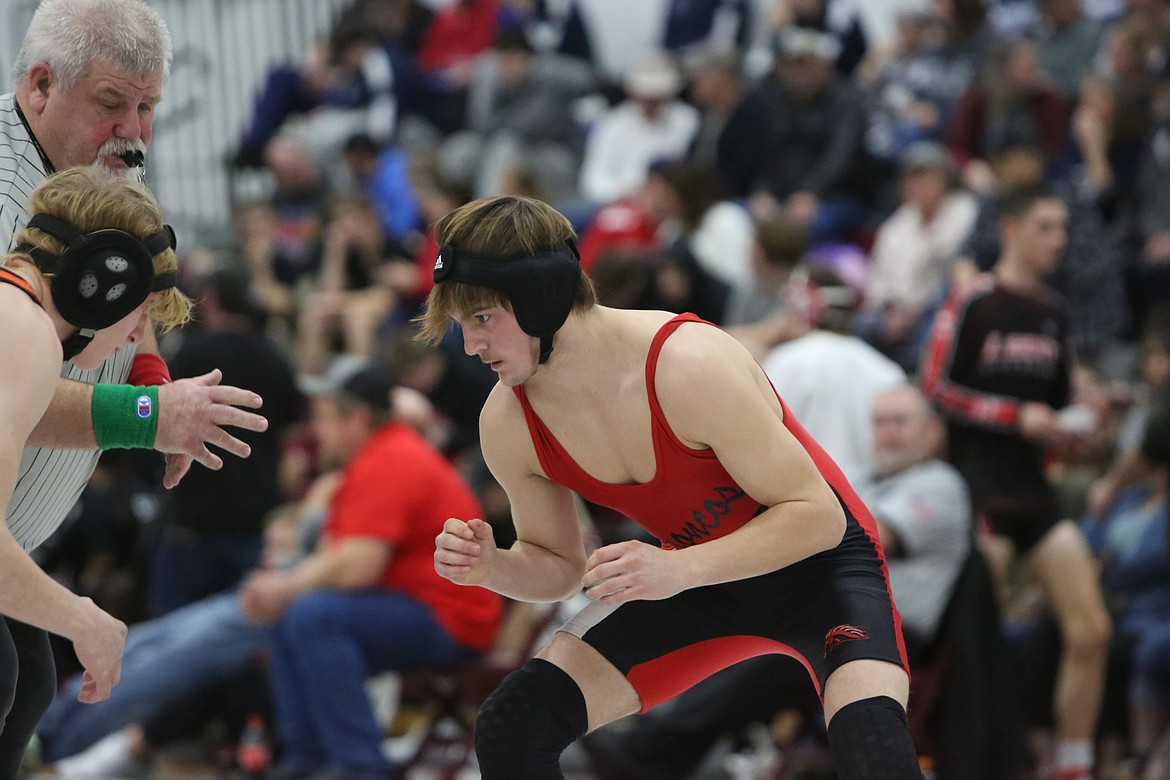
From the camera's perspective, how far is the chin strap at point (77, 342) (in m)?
3.15

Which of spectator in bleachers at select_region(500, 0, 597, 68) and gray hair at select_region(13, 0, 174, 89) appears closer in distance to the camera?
gray hair at select_region(13, 0, 174, 89)

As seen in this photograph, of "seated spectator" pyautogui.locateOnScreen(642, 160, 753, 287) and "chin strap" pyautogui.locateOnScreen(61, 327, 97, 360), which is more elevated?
"chin strap" pyautogui.locateOnScreen(61, 327, 97, 360)

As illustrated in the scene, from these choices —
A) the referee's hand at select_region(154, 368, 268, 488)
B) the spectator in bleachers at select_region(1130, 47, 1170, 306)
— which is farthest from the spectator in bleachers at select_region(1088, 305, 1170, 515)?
the referee's hand at select_region(154, 368, 268, 488)

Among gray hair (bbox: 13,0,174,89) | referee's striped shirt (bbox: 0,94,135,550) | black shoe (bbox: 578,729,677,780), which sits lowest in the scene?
black shoe (bbox: 578,729,677,780)

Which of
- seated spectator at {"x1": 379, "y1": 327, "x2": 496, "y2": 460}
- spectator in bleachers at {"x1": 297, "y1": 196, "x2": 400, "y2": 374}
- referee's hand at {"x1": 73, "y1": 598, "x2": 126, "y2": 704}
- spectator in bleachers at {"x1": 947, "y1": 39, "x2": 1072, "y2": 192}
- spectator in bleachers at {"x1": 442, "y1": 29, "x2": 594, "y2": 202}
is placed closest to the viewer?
referee's hand at {"x1": 73, "y1": 598, "x2": 126, "y2": 704}

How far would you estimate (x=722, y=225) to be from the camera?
27.7 feet

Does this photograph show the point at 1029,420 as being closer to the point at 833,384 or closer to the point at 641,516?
the point at 833,384

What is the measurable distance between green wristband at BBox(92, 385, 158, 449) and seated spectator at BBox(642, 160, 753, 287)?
5075 millimetres

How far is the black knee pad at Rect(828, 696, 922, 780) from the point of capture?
121 inches

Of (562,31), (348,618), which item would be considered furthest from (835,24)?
(348,618)

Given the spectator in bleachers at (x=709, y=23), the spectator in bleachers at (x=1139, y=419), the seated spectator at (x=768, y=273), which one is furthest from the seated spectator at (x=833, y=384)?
the spectator in bleachers at (x=709, y=23)

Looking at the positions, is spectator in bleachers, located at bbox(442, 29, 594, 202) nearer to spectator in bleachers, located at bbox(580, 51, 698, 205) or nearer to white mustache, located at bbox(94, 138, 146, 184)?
spectator in bleachers, located at bbox(580, 51, 698, 205)

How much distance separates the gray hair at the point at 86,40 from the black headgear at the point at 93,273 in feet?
1.38

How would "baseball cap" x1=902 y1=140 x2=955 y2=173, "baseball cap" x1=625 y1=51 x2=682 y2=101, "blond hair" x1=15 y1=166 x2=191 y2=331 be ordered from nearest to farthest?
"blond hair" x1=15 y1=166 x2=191 y2=331 < "baseball cap" x1=902 y1=140 x2=955 y2=173 < "baseball cap" x1=625 y1=51 x2=682 y2=101
